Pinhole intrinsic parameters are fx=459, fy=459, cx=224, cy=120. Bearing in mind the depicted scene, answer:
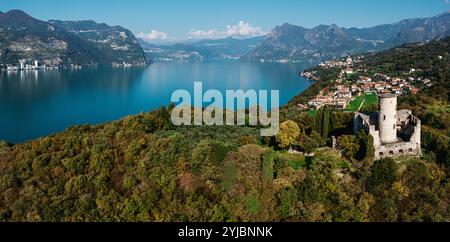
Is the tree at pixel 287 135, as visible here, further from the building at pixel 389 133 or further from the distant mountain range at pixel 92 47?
the distant mountain range at pixel 92 47

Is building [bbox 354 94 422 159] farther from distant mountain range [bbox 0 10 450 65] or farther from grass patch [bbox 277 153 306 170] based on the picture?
distant mountain range [bbox 0 10 450 65]

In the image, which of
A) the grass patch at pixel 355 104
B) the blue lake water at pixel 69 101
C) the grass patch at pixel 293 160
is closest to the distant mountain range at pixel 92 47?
the blue lake water at pixel 69 101

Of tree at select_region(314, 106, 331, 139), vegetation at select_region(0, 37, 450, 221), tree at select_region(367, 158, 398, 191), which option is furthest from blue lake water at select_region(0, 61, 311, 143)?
tree at select_region(367, 158, 398, 191)

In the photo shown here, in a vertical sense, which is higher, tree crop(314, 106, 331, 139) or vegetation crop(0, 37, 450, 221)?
tree crop(314, 106, 331, 139)

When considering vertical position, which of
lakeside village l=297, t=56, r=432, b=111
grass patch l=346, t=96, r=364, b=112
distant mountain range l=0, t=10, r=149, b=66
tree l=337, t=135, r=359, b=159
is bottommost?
tree l=337, t=135, r=359, b=159

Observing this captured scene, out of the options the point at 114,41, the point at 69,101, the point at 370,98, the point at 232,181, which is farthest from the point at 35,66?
the point at 232,181

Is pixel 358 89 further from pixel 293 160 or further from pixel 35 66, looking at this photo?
pixel 35 66
